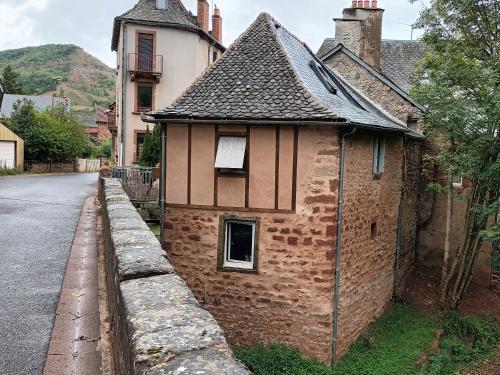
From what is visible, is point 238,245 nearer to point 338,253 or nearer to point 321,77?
point 338,253

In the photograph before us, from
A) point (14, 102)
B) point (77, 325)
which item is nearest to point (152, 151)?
point (77, 325)

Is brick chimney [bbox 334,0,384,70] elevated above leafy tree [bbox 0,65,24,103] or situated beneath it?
situated beneath

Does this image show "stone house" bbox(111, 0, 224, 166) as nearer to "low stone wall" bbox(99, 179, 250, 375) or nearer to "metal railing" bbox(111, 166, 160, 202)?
"metal railing" bbox(111, 166, 160, 202)

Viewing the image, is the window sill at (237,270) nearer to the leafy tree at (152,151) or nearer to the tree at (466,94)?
the tree at (466,94)

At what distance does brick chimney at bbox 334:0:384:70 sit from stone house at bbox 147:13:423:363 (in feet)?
24.8

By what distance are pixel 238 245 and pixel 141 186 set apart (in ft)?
15.8

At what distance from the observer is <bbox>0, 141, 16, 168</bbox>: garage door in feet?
107

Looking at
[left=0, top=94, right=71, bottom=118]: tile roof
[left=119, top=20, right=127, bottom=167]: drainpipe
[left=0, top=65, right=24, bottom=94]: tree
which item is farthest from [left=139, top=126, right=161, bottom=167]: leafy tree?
[left=0, top=65, right=24, bottom=94]: tree

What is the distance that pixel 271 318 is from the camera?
35.9 ft

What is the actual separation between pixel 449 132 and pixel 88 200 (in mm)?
11658

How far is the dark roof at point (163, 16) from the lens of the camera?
25.8 metres

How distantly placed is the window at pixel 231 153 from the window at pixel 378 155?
12.1 ft

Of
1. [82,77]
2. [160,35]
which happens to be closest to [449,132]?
[160,35]

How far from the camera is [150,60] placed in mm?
26328
